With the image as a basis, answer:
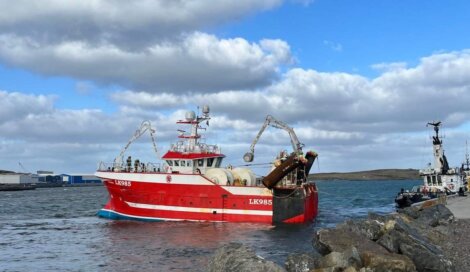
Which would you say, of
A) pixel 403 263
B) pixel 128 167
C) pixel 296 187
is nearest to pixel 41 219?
pixel 128 167

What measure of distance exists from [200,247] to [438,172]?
116 ft

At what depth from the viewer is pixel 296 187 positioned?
3769 cm

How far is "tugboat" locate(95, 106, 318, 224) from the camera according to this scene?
122ft

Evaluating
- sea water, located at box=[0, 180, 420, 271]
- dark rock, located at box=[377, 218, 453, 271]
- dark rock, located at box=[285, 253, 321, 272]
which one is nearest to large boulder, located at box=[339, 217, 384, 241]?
dark rock, located at box=[377, 218, 453, 271]

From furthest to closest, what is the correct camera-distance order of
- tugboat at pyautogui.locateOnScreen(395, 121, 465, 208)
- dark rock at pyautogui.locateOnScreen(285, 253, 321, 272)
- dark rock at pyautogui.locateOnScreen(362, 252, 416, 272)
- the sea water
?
tugboat at pyautogui.locateOnScreen(395, 121, 465, 208)
the sea water
dark rock at pyautogui.locateOnScreen(285, 253, 321, 272)
dark rock at pyautogui.locateOnScreen(362, 252, 416, 272)

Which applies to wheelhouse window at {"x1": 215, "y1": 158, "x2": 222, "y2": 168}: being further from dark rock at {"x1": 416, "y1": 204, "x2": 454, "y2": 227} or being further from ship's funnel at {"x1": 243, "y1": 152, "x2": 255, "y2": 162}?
dark rock at {"x1": 416, "y1": 204, "x2": 454, "y2": 227}

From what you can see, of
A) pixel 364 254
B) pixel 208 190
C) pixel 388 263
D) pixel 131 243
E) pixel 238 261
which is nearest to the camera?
pixel 238 261

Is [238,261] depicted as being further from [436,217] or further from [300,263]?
[436,217]

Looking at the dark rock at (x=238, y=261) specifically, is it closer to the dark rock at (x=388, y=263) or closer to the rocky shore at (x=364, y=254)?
the rocky shore at (x=364, y=254)

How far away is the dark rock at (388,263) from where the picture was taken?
14.5m

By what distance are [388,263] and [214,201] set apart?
2377 centimetres

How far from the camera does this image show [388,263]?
1455 centimetres

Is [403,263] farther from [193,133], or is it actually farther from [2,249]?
[193,133]

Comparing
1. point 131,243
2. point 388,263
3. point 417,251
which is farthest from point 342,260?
point 131,243
